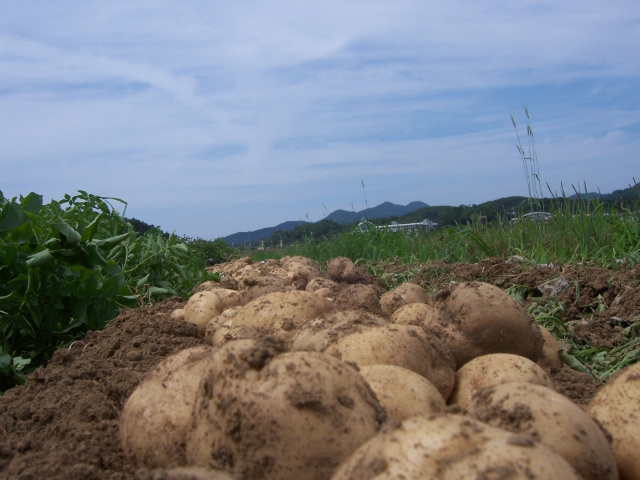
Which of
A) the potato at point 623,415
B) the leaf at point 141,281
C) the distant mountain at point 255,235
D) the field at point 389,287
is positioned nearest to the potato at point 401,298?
the field at point 389,287

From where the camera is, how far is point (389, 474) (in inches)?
47.5

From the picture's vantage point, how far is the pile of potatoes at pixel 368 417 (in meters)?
1.23

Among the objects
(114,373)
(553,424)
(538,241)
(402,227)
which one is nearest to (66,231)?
(114,373)

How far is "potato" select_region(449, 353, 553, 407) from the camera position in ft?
7.07

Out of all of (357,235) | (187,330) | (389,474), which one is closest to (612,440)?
(389,474)

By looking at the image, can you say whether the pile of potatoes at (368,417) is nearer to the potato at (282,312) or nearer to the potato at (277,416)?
the potato at (277,416)

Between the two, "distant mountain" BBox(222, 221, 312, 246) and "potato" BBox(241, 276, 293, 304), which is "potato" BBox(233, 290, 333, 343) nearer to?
"potato" BBox(241, 276, 293, 304)

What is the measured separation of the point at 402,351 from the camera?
215 centimetres

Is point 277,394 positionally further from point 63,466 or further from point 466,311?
point 466,311

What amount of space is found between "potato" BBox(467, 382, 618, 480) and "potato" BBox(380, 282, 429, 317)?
6.71 feet

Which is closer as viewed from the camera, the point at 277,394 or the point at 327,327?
the point at 277,394

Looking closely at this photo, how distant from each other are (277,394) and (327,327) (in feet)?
3.37

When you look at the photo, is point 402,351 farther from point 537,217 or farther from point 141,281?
point 537,217

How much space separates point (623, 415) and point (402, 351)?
0.71 metres
